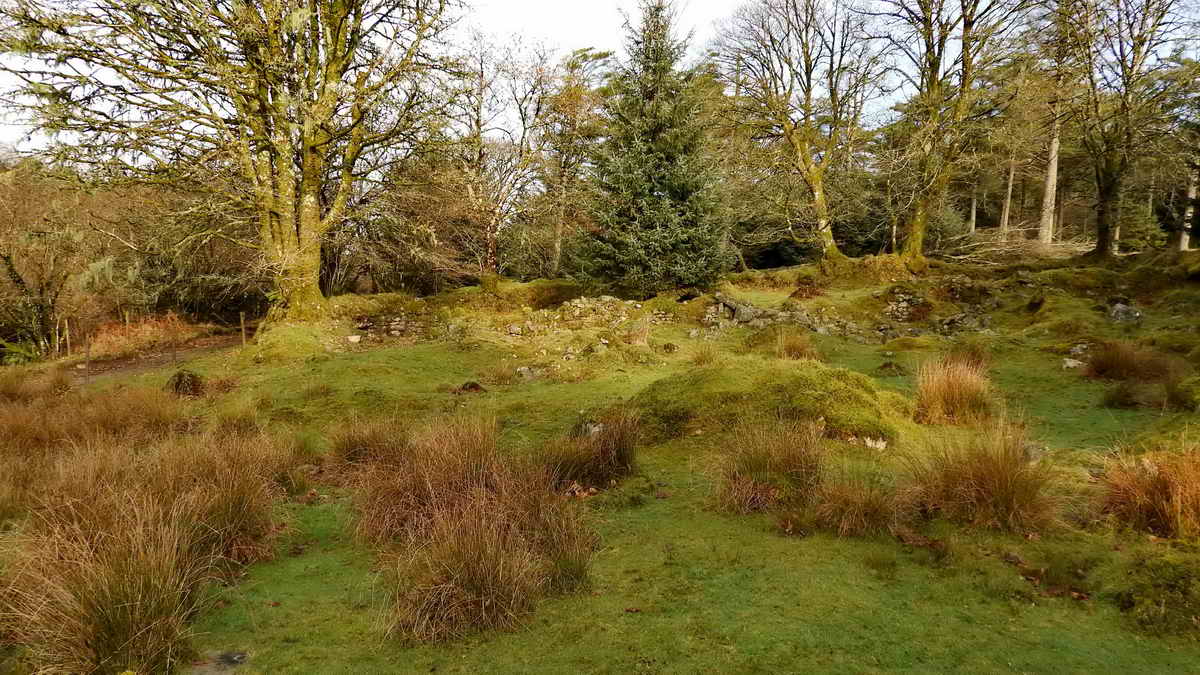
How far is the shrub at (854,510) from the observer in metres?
3.59

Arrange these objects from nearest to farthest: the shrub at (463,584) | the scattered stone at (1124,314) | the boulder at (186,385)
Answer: the shrub at (463,584)
the boulder at (186,385)
the scattered stone at (1124,314)

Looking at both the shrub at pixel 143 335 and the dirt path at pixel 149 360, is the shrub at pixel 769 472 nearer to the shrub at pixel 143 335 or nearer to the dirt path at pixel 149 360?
the dirt path at pixel 149 360

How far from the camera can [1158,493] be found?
3.29 m

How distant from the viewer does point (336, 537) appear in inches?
160

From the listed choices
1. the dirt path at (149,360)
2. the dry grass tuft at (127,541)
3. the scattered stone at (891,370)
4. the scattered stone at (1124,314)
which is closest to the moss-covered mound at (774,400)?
the scattered stone at (891,370)

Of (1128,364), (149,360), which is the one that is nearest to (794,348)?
(1128,364)

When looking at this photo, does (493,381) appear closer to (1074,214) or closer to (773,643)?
(773,643)

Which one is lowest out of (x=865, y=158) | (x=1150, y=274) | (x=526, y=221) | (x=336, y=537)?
(x=336, y=537)

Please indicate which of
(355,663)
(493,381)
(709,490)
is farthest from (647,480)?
(493,381)

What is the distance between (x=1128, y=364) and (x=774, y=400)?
15.5ft

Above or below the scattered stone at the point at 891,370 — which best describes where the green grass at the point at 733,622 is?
below

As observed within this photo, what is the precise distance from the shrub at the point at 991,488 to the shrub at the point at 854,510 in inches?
7.0

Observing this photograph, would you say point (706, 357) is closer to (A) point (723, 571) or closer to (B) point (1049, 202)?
(A) point (723, 571)

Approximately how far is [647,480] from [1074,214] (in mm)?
42112
